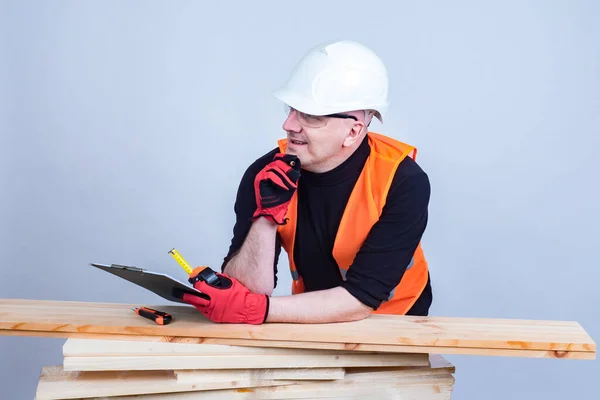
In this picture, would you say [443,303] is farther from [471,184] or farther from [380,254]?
[380,254]

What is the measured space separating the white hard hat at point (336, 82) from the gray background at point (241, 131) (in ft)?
5.02

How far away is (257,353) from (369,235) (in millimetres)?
588

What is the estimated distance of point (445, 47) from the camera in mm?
4512

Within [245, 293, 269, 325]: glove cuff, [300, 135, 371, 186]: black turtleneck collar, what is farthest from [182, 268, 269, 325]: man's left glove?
[300, 135, 371, 186]: black turtleneck collar

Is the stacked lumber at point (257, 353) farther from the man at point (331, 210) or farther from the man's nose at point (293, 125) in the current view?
the man's nose at point (293, 125)

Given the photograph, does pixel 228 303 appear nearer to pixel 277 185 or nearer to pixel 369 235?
pixel 277 185

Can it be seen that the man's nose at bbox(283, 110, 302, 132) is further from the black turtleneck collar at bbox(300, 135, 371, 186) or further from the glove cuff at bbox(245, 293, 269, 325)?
the glove cuff at bbox(245, 293, 269, 325)

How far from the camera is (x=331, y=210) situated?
3.13 m

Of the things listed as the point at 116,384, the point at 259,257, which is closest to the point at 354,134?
the point at 259,257

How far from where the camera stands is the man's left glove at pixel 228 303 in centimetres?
270

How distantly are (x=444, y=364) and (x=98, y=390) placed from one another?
3.54ft

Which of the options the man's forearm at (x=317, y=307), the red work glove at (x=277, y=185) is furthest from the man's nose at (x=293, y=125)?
the man's forearm at (x=317, y=307)

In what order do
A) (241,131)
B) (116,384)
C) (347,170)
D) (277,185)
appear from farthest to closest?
(241,131) < (347,170) < (277,185) < (116,384)

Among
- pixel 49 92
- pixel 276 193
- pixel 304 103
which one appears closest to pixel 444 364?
pixel 276 193
